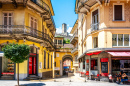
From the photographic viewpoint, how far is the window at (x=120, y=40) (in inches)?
821

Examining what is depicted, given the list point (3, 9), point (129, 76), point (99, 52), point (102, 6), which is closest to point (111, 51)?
point (99, 52)

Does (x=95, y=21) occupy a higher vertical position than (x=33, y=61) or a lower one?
higher

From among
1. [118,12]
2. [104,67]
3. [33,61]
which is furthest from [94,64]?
[33,61]

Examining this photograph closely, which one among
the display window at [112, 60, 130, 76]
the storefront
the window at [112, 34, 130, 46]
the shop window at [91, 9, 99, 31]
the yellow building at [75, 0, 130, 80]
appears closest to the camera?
the yellow building at [75, 0, 130, 80]

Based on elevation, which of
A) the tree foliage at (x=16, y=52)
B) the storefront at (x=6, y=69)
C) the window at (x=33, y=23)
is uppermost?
the window at (x=33, y=23)

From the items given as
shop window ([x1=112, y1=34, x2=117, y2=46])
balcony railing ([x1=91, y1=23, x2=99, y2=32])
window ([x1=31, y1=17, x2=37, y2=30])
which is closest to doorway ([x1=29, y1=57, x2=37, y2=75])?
window ([x1=31, y1=17, x2=37, y2=30])

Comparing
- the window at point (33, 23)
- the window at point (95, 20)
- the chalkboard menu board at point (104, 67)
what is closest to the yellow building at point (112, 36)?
the chalkboard menu board at point (104, 67)

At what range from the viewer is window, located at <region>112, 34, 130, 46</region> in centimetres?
2084

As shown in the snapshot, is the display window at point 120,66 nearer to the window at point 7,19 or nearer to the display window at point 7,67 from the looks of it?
the display window at point 7,67

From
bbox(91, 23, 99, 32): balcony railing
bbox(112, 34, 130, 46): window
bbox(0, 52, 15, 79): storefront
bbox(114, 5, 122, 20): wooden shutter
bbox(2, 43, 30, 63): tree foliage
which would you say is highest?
bbox(114, 5, 122, 20): wooden shutter

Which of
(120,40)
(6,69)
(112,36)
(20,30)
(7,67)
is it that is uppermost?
(20,30)

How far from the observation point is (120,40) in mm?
20922

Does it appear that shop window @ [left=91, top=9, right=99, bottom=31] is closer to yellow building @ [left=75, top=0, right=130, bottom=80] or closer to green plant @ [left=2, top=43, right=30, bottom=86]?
yellow building @ [left=75, top=0, right=130, bottom=80]

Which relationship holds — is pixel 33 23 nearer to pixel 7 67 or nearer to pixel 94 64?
pixel 7 67
